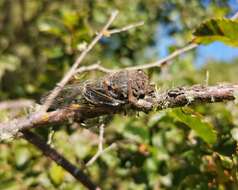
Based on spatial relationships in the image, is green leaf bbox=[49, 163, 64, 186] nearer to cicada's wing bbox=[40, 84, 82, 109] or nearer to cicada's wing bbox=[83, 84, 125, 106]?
cicada's wing bbox=[40, 84, 82, 109]

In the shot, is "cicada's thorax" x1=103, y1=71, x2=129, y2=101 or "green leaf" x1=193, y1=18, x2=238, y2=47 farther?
"green leaf" x1=193, y1=18, x2=238, y2=47

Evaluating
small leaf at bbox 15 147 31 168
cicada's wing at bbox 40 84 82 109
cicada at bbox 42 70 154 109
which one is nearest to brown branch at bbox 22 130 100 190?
cicada's wing at bbox 40 84 82 109

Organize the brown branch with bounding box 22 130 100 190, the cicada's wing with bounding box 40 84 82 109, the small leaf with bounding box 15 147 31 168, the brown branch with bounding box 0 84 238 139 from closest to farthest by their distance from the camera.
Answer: the brown branch with bounding box 0 84 238 139, the cicada's wing with bounding box 40 84 82 109, the brown branch with bounding box 22 130 100 190, the small leaf with bounding box 15 147 31 168

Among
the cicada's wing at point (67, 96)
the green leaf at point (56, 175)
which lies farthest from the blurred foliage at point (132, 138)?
the cicada's wing at point (67, 96)

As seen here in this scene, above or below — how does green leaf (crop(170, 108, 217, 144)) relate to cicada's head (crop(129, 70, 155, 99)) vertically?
below

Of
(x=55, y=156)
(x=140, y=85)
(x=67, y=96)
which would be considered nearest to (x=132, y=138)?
(x=55, y=156)

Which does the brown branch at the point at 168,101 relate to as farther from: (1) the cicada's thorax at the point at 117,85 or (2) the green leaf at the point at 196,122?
(2) the green leaf at the point at 196,122

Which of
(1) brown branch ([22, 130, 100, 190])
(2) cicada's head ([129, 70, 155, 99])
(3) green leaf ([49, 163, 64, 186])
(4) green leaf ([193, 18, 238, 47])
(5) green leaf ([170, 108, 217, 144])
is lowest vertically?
(3) green leaf ([49, 163, 64, 186])
